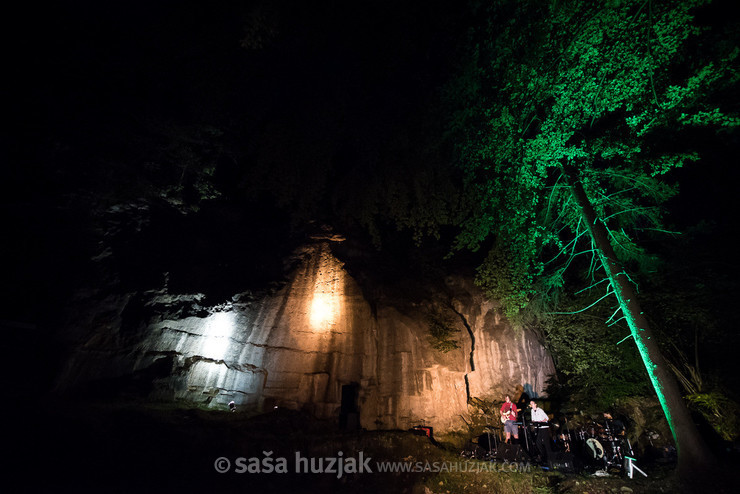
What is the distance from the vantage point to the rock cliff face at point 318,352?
11352 millimetres

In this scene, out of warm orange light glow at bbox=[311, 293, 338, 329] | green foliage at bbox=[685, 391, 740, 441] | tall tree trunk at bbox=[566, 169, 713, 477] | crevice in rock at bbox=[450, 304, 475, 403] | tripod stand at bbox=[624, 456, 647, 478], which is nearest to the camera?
tall tree trunk at bbox=[566, 169, 713, 477]

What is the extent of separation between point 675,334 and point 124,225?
2111cm

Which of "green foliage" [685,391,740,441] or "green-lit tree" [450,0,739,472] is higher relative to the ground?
"green-lit tree" [450,0,739,472]

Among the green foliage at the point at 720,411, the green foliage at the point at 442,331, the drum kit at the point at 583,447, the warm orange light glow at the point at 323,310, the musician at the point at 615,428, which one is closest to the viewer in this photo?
the drum kit at the point at 583,447

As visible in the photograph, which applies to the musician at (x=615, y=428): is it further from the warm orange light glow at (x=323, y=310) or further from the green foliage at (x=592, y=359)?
the warm orange light glow at (x=323, y=310)

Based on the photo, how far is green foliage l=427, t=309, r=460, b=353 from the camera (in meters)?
12.3

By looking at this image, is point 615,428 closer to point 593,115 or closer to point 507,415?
point 507,415

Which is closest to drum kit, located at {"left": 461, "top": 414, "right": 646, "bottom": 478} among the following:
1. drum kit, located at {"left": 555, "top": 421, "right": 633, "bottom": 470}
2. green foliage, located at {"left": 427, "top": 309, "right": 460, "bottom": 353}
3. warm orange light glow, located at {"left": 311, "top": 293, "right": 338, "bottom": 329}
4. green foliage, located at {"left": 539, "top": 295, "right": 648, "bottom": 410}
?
drum kit, located at {"left": 555, "top": 421, "right": 633, "bottom": 470}

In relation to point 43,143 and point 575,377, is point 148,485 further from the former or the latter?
point 575,377

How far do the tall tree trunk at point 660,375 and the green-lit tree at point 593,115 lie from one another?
0.07 ft

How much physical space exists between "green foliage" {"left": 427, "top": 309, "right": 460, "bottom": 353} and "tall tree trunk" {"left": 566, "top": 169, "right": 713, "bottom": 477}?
6.90 metres

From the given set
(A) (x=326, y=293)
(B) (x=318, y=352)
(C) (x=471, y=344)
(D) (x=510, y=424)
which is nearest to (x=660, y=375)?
(D) (x=510, y=424)

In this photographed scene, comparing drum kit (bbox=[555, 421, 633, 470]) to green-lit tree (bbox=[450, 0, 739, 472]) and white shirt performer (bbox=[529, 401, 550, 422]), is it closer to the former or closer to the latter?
white shirt performer (bbox=[529, 401, 550, 422])

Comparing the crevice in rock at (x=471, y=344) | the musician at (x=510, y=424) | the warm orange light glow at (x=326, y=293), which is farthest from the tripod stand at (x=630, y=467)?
the warm orange light glow at (x=326, y=293)
